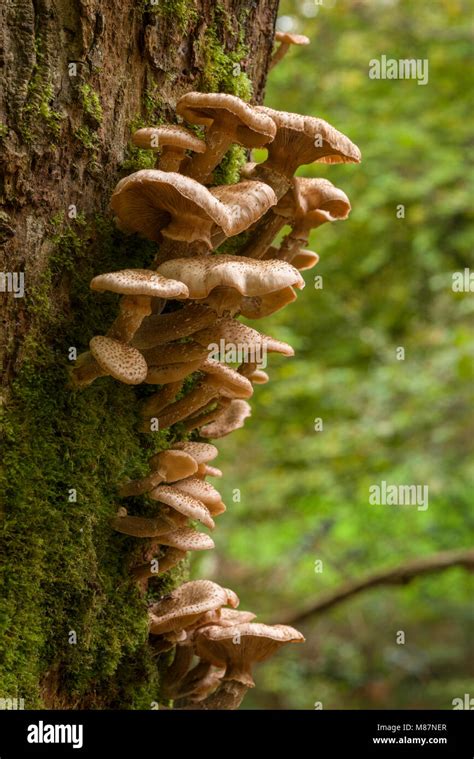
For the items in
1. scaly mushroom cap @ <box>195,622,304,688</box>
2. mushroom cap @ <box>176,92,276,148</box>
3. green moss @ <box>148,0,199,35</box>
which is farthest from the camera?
scaly mushroom cap @ <box>195,622,304,688</box>

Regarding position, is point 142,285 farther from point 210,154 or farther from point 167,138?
point 210,154

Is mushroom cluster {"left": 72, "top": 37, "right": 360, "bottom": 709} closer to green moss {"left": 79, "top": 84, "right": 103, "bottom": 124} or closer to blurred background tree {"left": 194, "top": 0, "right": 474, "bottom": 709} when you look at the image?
green moss {"left": 79, "top": 84, "right": 103, "bottom": 124}

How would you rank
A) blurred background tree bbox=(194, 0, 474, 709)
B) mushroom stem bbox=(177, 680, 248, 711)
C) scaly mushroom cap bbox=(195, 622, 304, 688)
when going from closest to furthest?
scaly mushroom cap bbox=(195, 622, 304, 688)
mushroom stem bbox=(177, 680, 248, 711)
blurred background tree bbox=(194, 0, 474, 709)

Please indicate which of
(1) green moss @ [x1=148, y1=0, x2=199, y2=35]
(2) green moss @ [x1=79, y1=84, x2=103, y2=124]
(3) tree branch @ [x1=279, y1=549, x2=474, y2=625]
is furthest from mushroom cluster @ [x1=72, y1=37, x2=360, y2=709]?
(3) tree branch @ [x1=279, y1=549, x2=474, y2=625]

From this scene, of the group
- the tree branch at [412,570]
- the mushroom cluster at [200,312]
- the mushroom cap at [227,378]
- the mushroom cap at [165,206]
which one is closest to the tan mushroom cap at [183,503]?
the mushroom cluster at [200,312]

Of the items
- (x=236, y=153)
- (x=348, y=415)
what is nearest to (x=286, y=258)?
(x=236, y=153)
